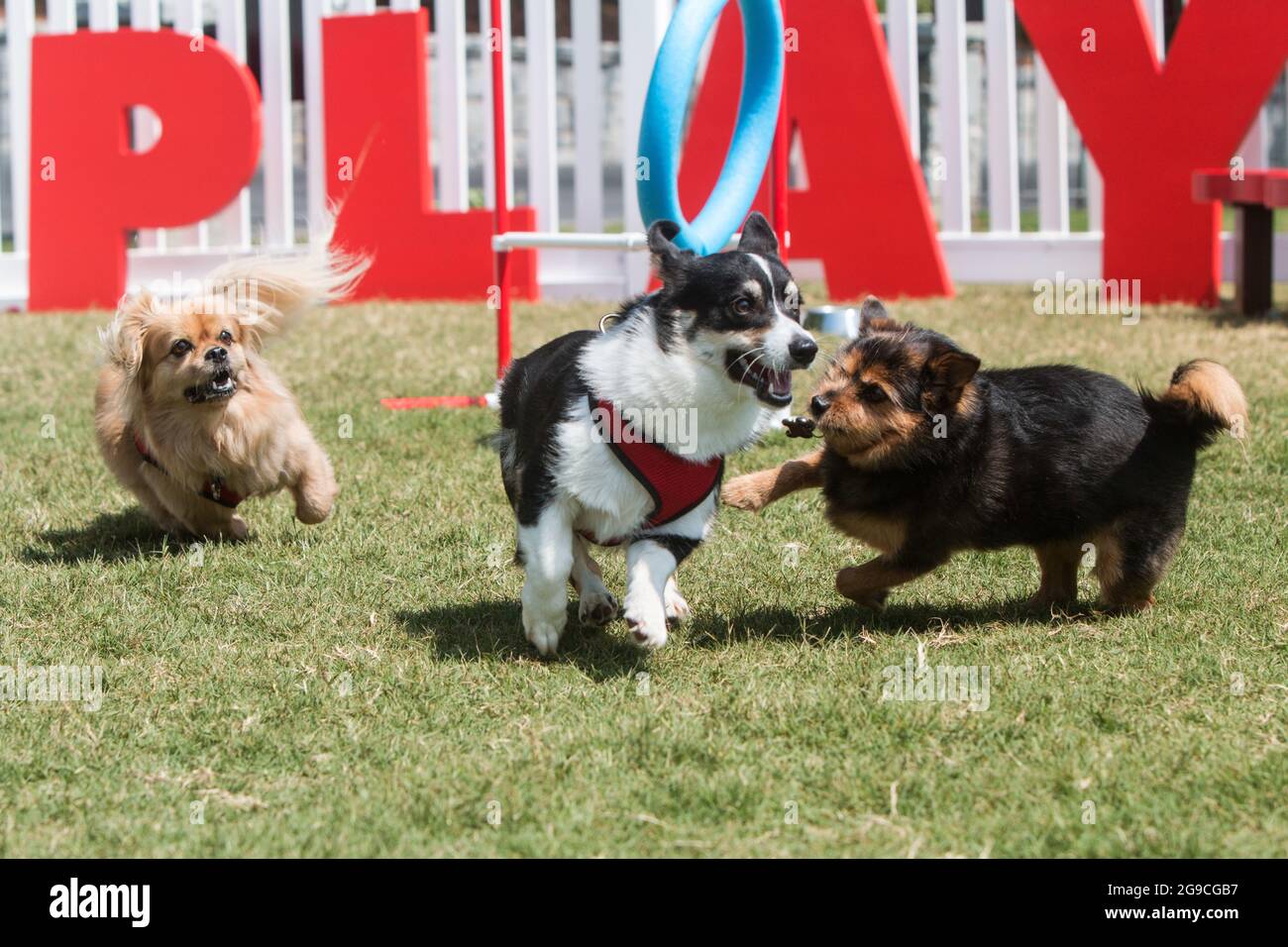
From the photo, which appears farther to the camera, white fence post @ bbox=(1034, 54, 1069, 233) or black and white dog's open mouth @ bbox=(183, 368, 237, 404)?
white fence post @ bbox=(1034, 54, 1069, 233)

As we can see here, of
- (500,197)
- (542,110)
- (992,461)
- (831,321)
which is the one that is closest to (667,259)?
(992,461)

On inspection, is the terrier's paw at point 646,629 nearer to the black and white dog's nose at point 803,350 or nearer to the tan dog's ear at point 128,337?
the black and white dog's nose at point 803,350

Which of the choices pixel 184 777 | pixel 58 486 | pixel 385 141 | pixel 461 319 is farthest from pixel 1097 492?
pixel 385 141

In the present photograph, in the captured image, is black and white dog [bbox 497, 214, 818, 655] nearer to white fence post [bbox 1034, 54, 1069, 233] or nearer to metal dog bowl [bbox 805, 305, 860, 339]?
metal dog bowl [bbox 805, 305, 860, 339]

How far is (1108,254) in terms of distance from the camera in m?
11.4

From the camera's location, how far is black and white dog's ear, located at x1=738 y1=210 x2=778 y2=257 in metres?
4.39

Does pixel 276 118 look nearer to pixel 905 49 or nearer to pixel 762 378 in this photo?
pixel 905 49

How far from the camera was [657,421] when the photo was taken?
4.03m

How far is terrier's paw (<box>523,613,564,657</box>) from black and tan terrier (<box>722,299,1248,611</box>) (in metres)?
0.70

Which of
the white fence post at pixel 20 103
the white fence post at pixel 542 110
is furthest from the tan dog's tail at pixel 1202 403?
the white fence post at pixel 20 103

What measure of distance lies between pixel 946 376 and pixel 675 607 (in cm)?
104

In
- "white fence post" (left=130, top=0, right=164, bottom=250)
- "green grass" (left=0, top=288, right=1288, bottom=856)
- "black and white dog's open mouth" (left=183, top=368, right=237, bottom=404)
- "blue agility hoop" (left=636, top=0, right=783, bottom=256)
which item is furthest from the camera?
"white fence post" (left=130, top=0, right=164, bottom=250)

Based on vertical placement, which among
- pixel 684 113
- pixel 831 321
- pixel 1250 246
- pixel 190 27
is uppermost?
pixel 190 27

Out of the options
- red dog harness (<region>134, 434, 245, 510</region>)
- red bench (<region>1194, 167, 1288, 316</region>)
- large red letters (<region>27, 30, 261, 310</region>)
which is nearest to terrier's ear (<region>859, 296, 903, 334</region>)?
red dog harness (<region>134, 434, 245, 510</region>)
